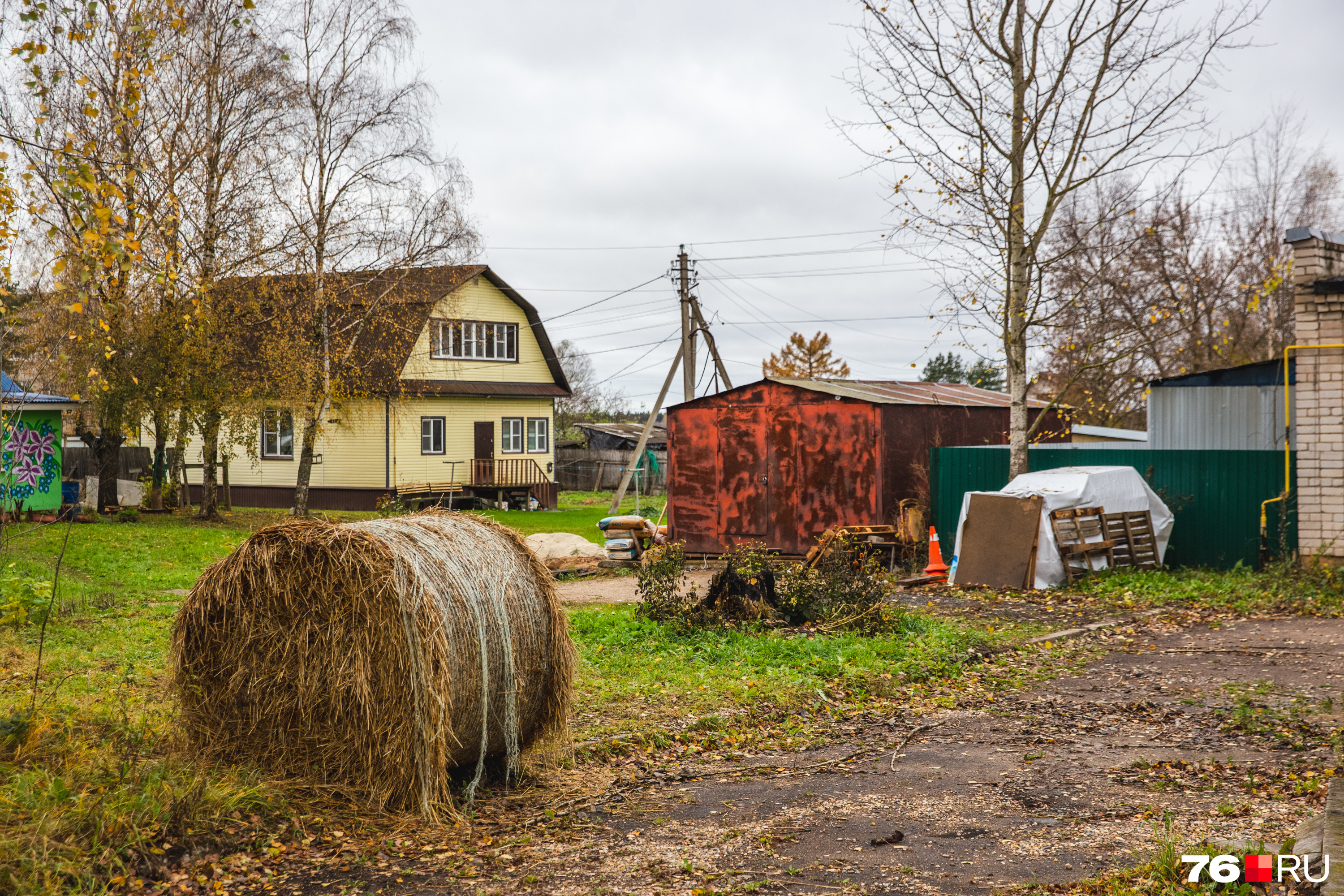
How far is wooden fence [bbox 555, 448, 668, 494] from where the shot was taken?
143ft

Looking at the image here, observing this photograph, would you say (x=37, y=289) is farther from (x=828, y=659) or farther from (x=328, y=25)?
(x=828, y=659)

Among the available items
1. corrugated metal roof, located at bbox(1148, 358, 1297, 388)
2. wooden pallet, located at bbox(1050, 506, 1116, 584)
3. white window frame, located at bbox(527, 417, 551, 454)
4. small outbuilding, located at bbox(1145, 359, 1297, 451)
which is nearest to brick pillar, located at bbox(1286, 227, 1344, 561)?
corrugated metal roof, located at bbox(1148, 358, 1297, 388)

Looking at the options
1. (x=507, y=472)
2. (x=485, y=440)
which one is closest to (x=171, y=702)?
(x=507, y=472)

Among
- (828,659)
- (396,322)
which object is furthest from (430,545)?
(396,322)

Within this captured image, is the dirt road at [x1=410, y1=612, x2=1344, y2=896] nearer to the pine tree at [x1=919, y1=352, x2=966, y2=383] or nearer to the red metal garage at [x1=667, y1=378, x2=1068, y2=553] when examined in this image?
the red metal garage at [x1=667, y1=378, x2=1068, y2=553]

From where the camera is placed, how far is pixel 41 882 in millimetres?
3959

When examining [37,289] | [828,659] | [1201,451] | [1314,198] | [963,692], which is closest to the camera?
[963,692]

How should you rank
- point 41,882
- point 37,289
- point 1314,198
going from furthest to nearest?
point 1314,198, point 37,289, point 41,882

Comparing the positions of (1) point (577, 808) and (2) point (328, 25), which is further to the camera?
(2) point (328, 25)

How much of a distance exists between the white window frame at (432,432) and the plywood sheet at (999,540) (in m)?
20.9

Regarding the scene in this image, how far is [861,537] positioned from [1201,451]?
508cm

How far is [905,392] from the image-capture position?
2066 cm

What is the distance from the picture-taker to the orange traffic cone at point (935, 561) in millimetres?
15500

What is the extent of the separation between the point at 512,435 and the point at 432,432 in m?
3.10
